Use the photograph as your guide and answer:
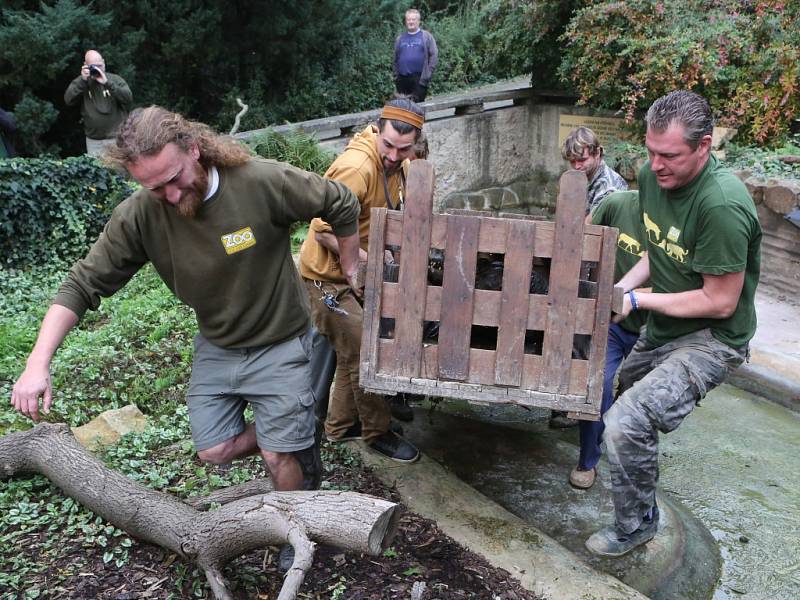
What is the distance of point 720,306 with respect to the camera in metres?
3.10

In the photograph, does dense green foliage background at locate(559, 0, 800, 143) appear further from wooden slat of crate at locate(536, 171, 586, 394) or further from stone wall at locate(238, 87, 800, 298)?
wooden slat of crate at locate(536, 171, 586, 394)

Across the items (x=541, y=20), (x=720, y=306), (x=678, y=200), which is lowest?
(x=720, y=306)

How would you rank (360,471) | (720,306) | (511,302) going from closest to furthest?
(511,302) < (720,306) < (360,471)

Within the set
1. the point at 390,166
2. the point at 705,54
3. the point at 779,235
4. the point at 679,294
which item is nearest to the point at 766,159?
the point at 779,235

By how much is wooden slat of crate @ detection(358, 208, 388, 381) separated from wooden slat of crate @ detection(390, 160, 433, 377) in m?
0.08

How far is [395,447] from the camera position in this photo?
13.2 ft

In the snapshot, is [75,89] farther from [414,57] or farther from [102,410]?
[414,57]

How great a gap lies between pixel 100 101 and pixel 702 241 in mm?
7794

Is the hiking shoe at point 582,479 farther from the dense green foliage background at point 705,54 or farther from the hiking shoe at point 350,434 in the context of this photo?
the dense green foliage background at point 705,54

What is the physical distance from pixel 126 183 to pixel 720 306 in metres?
7.67

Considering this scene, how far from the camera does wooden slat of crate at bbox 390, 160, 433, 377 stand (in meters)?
2.79

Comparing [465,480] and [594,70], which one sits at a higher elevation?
[594,70]

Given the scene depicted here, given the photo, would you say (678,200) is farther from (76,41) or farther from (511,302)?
(76,41)

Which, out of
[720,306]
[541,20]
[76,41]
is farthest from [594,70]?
[720,306]
